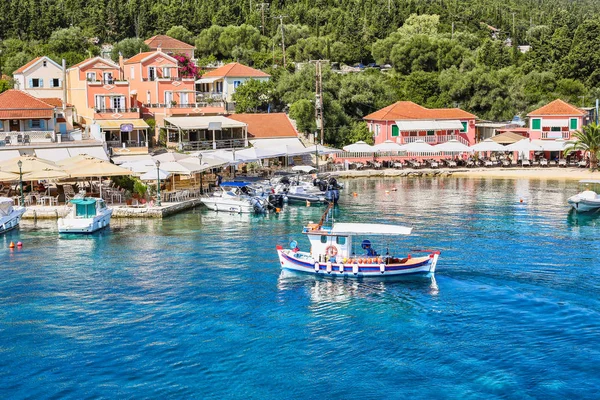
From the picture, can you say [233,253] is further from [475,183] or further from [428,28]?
[428,28]

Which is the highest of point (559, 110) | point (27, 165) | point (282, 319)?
point (559, 110)

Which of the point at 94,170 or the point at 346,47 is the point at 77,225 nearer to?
the point at 94,170

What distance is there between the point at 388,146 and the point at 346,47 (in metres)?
36.9

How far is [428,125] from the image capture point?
72812 millimetres

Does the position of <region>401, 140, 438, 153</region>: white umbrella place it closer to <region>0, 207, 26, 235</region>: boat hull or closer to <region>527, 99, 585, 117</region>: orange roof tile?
<region>527, 99, 585, 117</region>: orange roof tile

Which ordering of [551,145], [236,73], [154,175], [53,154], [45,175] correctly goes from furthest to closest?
[236,73] < [551,145] < [53,154] < [154,175] < [45,175]

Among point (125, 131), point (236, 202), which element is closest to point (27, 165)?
point (236, 202)

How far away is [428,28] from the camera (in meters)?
108

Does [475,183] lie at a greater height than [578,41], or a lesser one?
lesser

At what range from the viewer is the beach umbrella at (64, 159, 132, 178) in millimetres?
45906

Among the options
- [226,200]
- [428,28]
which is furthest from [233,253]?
[428,28]

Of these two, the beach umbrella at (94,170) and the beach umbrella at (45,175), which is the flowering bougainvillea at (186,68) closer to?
the beach umbrella at (94,170)

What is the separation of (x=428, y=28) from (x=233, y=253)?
78.5 m

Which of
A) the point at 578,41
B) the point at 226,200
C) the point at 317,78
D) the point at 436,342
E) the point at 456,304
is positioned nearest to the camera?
the point at 436,342
